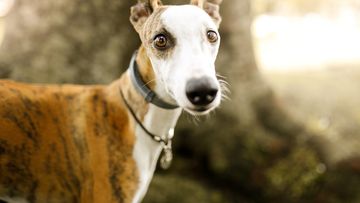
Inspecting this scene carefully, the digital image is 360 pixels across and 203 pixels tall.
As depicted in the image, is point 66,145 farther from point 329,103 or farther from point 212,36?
point 329,103

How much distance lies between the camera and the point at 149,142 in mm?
2750

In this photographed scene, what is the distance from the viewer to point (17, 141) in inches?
101

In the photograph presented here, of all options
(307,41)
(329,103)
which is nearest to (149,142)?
(329,103)

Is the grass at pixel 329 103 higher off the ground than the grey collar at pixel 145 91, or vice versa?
the grey collar at pixel 145 91

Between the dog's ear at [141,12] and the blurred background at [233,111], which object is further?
the blurred background at [233,111]

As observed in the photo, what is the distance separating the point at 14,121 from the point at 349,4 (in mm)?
6429

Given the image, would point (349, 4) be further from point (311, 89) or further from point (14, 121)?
point (14, 121)

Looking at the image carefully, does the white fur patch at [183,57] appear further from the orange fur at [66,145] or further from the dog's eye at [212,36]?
the orange fur at [66,145]

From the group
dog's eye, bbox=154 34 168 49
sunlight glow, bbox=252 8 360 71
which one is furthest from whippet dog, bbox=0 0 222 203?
sunlight glow, bbox=252 8 360 71

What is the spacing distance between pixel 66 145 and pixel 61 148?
0.03m

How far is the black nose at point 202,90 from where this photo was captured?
7.04 ft

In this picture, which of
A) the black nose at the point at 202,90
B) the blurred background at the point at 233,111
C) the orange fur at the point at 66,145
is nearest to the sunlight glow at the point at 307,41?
the blurred background at the point at 233,111

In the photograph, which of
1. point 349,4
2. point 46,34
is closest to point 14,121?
point 46,34

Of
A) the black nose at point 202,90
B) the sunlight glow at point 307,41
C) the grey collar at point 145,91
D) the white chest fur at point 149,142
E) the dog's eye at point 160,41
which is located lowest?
the sunlight glow at point 307,41
